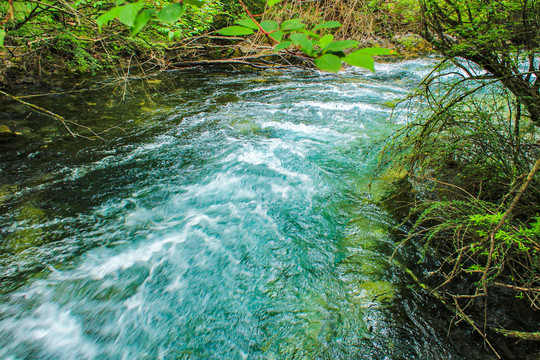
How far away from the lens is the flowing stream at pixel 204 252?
2.11m

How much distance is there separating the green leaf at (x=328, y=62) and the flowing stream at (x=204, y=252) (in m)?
2.02

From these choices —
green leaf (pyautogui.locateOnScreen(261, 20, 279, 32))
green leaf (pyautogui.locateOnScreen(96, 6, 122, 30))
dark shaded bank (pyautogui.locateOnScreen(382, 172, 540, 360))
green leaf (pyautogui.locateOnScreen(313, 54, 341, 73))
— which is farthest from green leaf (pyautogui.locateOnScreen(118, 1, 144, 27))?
dark shaded bank (pyautogui.locateOnScreen(382, 172, 540, 360))

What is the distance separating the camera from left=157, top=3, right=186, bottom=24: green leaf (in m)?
0.77

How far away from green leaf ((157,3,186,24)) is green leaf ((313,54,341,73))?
16.5 inches

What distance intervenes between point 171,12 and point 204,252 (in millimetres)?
2569

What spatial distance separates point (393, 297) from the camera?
2.28m

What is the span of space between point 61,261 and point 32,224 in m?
0.73

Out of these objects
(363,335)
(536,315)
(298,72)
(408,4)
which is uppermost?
(408,4)

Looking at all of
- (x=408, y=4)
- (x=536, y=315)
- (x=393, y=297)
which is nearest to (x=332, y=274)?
(x=393, y=297)

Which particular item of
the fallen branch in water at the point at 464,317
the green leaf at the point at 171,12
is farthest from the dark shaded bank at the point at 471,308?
the green leaf at the point at 171,12

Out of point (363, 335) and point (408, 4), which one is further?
point (408, 4)

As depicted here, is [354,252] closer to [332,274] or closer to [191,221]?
[332,274]

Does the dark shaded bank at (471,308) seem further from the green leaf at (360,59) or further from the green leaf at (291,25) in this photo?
the green leaf at (291,25)

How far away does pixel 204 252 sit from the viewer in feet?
9.73
